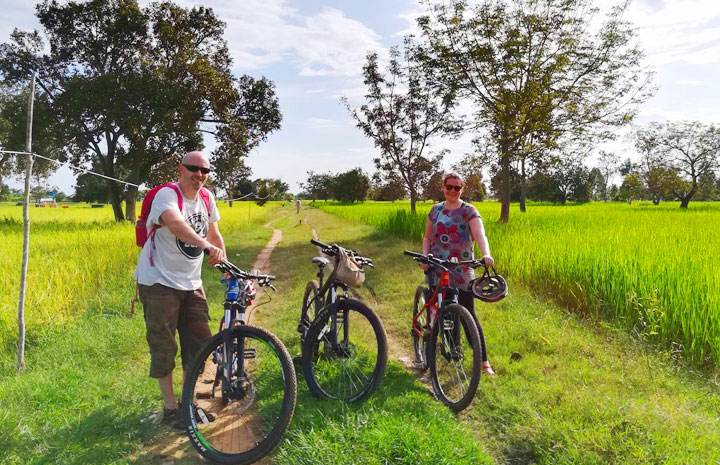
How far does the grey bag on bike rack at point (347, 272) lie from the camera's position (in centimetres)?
353

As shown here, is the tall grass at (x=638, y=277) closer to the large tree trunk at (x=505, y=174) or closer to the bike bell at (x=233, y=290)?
the bike bell at (x=233, y=290)

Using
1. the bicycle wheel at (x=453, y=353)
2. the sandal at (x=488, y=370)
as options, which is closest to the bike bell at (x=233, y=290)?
the bicycle wheel at (x=453, y=353)

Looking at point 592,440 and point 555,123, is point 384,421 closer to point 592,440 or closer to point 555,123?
point 592,440

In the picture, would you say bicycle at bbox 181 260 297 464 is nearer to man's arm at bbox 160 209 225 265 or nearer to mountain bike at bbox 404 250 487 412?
man's arm at bbox 160 209 225 265

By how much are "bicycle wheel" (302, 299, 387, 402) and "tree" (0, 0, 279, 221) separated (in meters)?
17.0

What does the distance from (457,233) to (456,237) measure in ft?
0.14

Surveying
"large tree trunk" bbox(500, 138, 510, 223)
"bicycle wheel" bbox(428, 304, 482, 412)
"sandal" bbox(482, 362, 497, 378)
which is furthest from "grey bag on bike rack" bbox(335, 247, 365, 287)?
"large tree trunk" bbox(500, 138, 510, 223)

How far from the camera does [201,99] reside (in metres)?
19.1

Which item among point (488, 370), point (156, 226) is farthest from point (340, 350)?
point (156, 226)

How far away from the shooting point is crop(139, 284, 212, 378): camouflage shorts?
3.22 m

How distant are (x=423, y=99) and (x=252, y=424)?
18700 millimetres

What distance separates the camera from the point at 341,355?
12.0 ft

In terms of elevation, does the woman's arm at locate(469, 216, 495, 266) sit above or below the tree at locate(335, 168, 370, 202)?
below

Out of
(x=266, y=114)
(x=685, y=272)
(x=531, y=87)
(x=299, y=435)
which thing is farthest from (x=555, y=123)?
(x=299, y=435)
